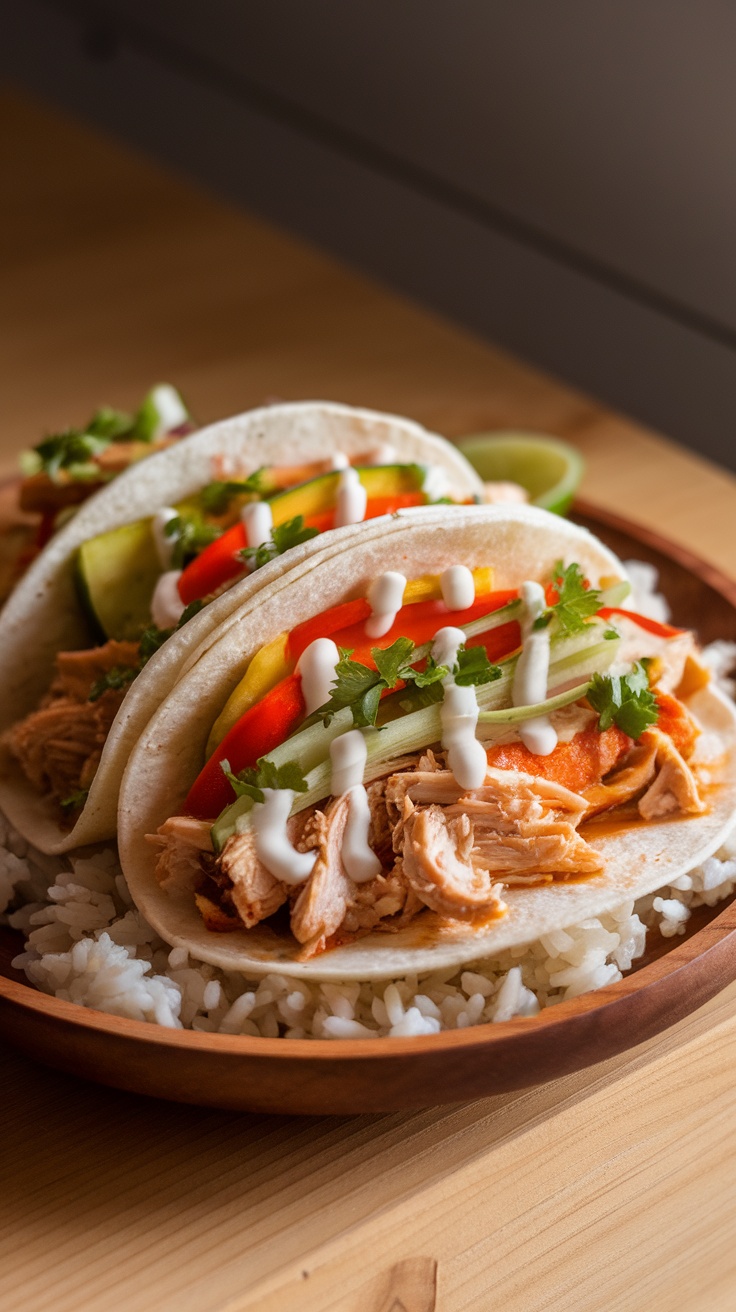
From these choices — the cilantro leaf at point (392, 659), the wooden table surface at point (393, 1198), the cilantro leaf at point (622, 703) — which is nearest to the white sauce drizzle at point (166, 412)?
the cilantro leaf at point (392, 659)

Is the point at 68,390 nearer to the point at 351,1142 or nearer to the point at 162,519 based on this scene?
the point at 162,519

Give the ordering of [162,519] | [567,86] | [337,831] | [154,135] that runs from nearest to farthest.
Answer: [337,831]
[162,519]
[567,86]
[154,135]

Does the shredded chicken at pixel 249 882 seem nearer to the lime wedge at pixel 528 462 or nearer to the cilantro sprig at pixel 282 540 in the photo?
the cilantro sprig at pixel 282 540

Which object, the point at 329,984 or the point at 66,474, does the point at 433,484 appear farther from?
the point at 329,984

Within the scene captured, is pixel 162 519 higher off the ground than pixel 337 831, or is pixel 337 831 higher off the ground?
pixel 162 519

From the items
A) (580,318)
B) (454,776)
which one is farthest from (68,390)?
(454,776)

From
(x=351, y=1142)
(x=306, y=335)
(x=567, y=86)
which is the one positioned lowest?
(x=351, y=1142)
